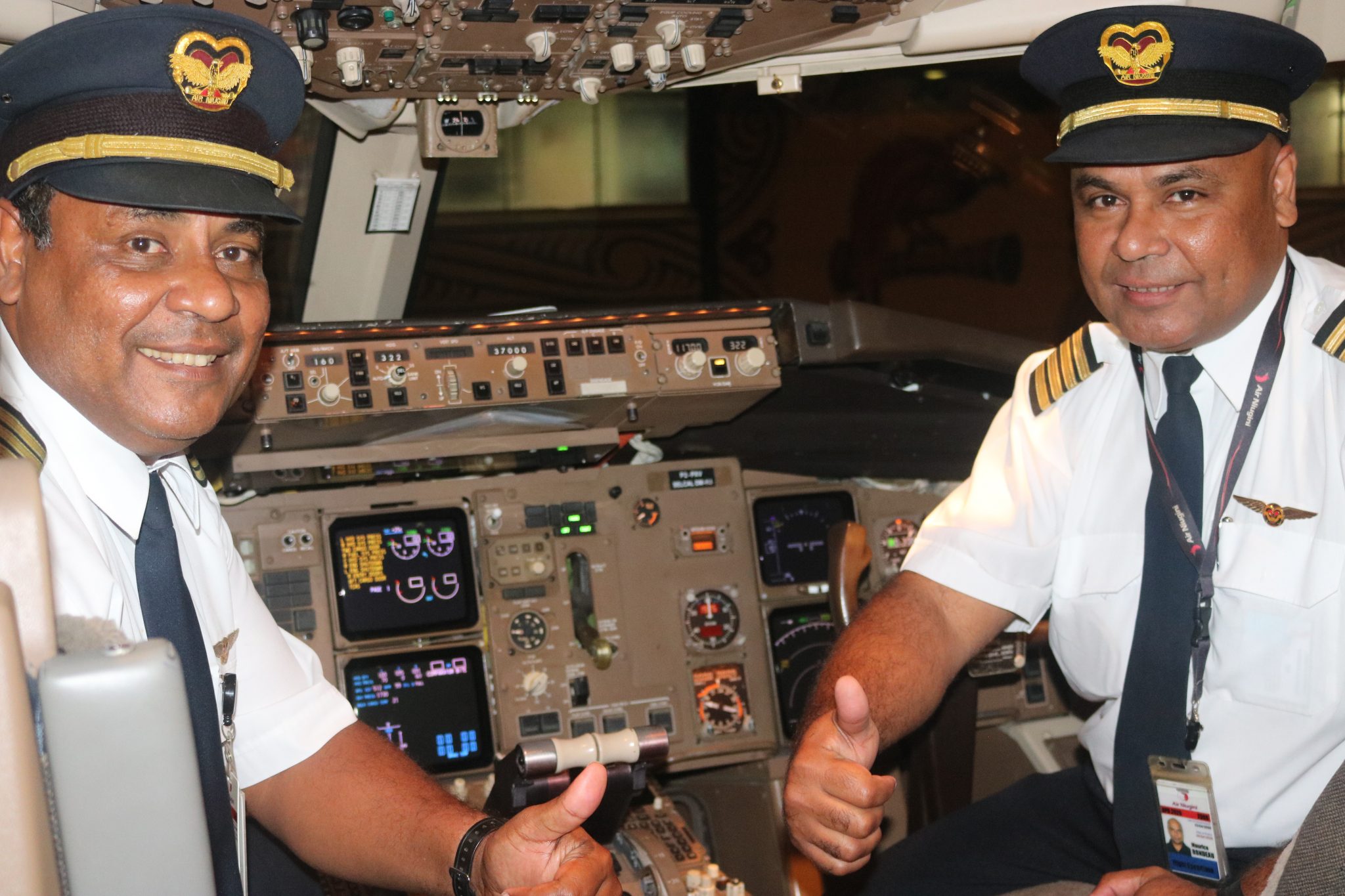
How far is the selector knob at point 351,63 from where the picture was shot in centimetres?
182

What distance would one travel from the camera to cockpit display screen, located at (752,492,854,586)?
306cm

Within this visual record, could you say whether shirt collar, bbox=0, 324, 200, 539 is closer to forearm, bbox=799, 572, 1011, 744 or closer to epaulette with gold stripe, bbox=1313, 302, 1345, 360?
forearm, bbox=799, 572, 1011, 744

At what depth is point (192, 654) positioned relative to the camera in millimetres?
1217

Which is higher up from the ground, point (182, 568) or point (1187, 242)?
point (1187, 242)

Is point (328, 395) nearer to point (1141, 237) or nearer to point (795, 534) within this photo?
point (795, 534)

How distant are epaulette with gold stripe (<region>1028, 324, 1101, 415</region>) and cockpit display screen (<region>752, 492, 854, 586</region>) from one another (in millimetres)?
1268

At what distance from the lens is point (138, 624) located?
1237 millimetres

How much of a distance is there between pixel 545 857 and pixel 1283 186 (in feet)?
4.32

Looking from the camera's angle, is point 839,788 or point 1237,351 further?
point 1237,351

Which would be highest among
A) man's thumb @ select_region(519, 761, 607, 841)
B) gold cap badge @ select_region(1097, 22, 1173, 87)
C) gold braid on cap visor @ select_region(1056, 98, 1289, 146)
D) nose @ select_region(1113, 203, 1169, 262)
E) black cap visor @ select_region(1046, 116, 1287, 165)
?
gold cap badge @ select_region(1097, 22, 1173, 87)

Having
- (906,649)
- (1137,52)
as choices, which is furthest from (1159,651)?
(1137,52)

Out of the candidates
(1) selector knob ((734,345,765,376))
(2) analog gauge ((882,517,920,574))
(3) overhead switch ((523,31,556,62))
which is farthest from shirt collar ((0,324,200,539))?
(2) analog gauge ((882,517,920,574))

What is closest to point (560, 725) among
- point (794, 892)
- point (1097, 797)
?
point (794, 892)

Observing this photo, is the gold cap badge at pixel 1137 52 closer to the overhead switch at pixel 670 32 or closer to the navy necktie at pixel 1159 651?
the navy necktie at pixel 1159 651
